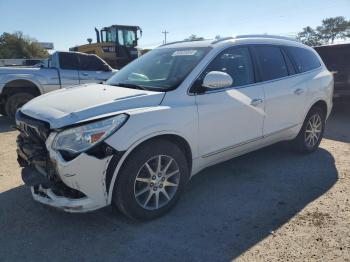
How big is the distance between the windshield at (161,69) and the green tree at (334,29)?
230 feet

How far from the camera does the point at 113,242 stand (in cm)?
324

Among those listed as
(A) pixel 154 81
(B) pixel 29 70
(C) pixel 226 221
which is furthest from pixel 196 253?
(B) pixel 29 70

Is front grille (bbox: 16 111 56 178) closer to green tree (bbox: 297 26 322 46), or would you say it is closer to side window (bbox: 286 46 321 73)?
side window (bbox: 286 46 321 73)

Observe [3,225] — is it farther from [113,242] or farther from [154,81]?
[154,81]

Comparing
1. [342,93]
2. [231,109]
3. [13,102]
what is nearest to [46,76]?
[13,102]

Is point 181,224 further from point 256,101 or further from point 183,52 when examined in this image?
point 183,52

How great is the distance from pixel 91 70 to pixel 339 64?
672 cm

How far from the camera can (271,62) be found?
15.9 ft

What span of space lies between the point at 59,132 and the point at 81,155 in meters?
0.32

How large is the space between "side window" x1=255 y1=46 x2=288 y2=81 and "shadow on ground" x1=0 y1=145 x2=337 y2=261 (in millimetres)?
1370

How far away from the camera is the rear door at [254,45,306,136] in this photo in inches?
183

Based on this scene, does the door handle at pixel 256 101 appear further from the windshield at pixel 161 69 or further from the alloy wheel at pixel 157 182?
the alloy wheel at pixel 157 182

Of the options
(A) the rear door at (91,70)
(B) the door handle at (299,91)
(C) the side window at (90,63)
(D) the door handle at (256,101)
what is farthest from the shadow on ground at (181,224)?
(C) the side window at (90,63)

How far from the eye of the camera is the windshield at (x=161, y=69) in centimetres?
390
